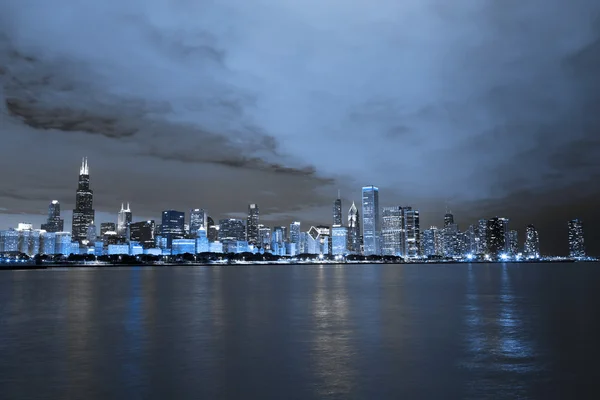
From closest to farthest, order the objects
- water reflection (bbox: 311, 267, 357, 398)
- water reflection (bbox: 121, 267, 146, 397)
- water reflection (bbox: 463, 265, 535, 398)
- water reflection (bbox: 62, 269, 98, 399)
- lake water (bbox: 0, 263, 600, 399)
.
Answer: lake water (bbox: 0, 263, 600, 399)
water reflection (bbox: 311, 267, 357, 398)
water reflection (bbox: 62, 269, 98, 399)
water reflection (bbox: 121, 267, 146, 397)
water reflection (bbox: 463, 265, 535, 398)

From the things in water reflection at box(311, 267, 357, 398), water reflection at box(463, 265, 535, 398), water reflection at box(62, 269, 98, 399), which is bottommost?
water reflection at box(463, 265, 535, 398)

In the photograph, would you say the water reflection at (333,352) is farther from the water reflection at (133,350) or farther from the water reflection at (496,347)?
the water reflection at (133,350)

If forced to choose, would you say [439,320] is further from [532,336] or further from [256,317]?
[256,317]

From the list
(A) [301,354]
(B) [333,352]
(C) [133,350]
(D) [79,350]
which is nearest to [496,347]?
(B) [333,352]

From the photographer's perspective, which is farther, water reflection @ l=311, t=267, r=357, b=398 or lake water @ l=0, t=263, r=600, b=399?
water reflection @ l=311, t=267, r=357, b=398

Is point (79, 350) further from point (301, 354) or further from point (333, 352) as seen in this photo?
point (333, 352)

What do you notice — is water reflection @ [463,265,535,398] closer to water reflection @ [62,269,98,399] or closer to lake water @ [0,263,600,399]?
lake water @ [0,263,600,399]

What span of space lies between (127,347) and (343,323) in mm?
13210

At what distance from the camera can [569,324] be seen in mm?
30516

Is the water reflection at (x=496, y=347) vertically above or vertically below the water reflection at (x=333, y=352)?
below

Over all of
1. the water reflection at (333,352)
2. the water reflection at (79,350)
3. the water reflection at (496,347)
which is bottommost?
the water reflection at (496,347)

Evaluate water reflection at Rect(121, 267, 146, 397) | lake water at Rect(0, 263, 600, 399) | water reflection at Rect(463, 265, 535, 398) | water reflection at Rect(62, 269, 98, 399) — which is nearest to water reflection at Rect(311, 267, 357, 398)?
lake water at Rect(0, 263, 600, 399)

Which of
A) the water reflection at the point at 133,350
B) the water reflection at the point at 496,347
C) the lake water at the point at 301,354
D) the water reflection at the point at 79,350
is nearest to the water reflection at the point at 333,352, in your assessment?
the lake water at the point at 301,354

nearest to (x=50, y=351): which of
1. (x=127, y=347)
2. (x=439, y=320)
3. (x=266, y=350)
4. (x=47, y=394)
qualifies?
(x=127, y=347)
